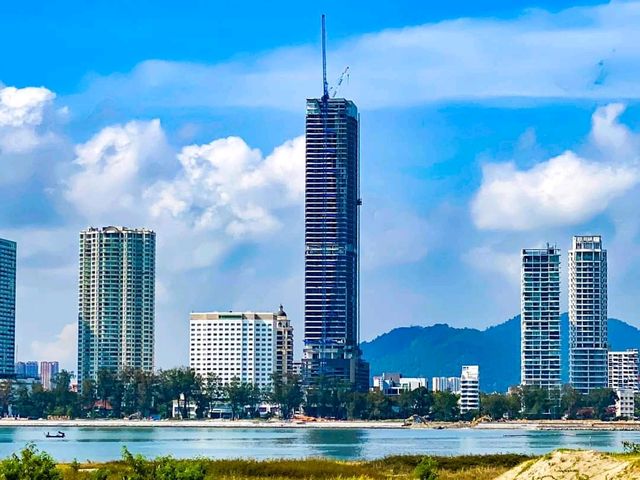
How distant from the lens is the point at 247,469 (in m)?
71.5

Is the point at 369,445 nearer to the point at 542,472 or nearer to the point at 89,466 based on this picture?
the point at 89,466

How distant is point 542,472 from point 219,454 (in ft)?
287

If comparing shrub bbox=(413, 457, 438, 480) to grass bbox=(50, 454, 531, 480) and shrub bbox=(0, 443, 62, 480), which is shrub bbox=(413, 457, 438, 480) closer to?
grass bbox=(50, 454, 531, 480)

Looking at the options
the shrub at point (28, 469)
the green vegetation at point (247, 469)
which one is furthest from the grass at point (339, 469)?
the shrub at point (28, 469)

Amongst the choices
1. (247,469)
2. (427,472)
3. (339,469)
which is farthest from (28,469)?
(339,469)

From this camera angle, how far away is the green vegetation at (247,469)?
39.3m

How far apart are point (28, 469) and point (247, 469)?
3321 centimetres

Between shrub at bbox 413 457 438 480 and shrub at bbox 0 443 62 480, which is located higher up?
shrub at bbox 0 443 62 480

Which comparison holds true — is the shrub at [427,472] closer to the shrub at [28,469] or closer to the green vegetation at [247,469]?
the green vegetation at [247,469]

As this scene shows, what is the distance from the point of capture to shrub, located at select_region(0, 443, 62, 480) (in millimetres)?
38500

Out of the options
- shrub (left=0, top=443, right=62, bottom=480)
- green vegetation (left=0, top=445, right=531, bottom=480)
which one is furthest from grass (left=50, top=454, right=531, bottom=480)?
shrub (left=0, top=443, right=62, bottom=480)

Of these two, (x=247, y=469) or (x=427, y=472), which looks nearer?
(x=427, y=472)

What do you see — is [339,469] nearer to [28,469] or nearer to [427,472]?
[427,472]

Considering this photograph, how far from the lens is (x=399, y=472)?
73.6 metres
